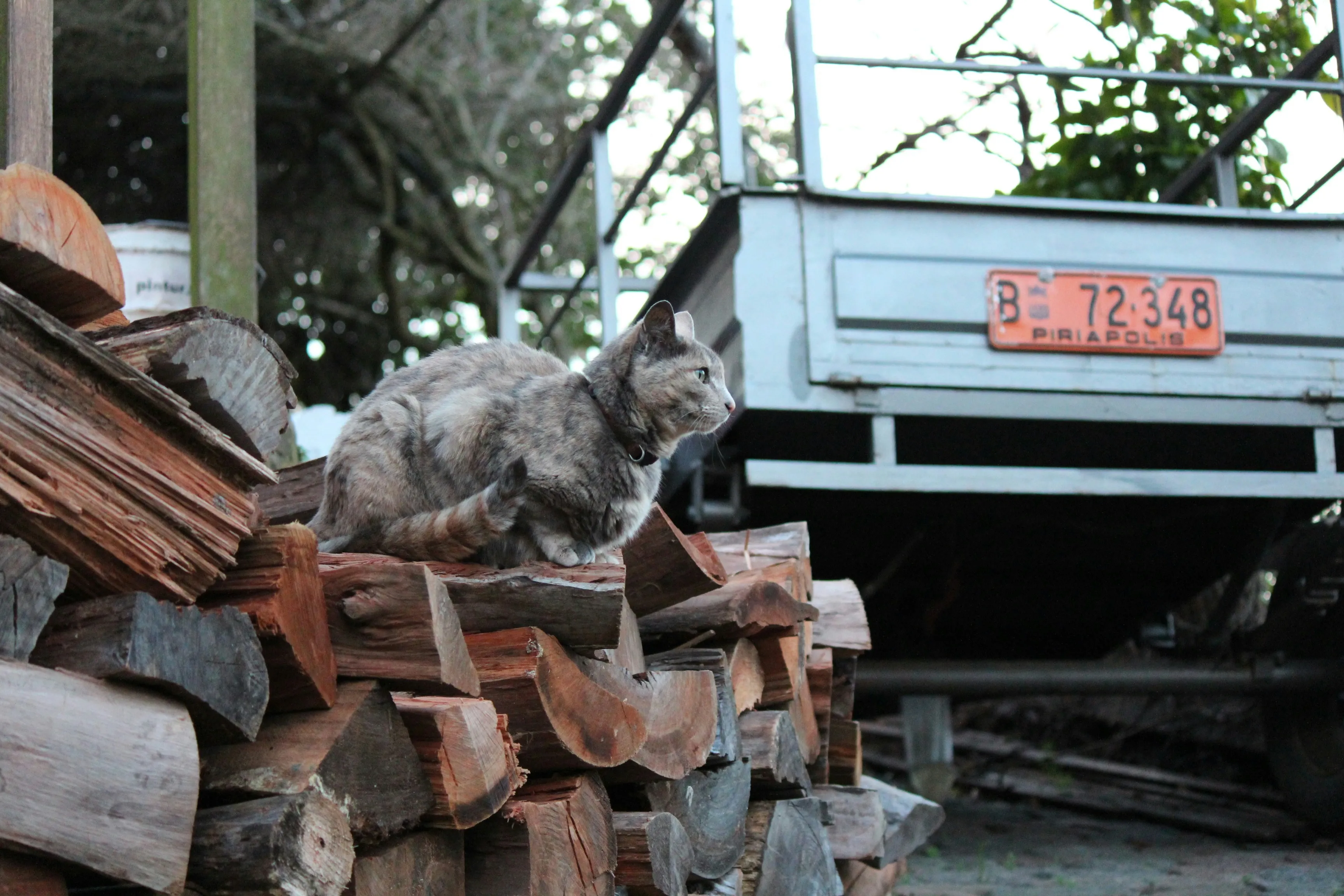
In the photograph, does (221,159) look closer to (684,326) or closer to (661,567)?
(684,326)

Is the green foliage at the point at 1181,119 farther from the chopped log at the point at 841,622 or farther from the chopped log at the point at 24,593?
the chopped log at the point at 24,593

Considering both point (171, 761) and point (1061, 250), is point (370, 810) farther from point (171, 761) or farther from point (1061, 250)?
point (1061, 250)

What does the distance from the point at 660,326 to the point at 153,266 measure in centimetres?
190

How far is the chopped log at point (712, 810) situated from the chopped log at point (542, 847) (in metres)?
0.33

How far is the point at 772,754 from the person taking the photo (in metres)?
2.95

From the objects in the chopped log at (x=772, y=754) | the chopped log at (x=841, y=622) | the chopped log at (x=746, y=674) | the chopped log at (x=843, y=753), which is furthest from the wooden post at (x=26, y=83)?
the chopped log at (x=843, y=753)

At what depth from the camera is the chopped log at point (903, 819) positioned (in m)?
3.75

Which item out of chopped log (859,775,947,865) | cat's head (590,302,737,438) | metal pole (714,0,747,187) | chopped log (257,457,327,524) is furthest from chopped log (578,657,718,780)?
metal pole (714,0,747,187)

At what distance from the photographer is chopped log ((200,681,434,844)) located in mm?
1673

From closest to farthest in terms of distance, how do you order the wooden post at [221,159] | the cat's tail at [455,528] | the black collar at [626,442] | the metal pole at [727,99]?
1. the cat's tail at [455,528]
2. the black collar at [626,442]
3. the wooden post at [221,159]
4. the metal pole at [727,99]

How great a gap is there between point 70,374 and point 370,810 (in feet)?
2.24

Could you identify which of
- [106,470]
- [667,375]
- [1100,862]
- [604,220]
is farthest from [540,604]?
[604,220]

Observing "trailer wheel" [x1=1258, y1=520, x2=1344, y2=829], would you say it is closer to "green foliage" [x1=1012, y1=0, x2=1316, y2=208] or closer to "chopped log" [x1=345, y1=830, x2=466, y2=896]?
"green foliage" [x1=1012, y1=0, x2=1316, y2=208]

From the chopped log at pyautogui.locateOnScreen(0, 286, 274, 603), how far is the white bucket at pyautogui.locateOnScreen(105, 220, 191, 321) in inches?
92.6
